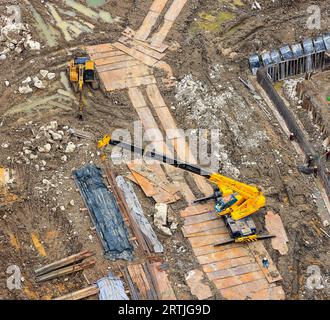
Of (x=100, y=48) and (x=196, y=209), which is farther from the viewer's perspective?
(x=100, y=48)

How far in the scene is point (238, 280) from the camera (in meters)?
21.9

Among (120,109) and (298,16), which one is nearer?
(120,109)

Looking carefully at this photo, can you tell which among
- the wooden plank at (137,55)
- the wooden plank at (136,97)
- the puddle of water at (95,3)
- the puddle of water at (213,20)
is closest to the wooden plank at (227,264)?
the wooden plank at (136,97)

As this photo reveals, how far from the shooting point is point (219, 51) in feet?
98.3

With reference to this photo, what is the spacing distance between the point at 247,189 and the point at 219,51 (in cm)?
949

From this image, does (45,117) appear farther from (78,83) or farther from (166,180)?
(166,180)

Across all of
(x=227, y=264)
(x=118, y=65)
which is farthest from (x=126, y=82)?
(x=227, y=264)

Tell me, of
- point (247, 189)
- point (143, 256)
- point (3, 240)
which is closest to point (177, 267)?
point (143, 256)

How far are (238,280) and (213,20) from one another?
1444cm

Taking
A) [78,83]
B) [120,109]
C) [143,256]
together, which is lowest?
[143,256]

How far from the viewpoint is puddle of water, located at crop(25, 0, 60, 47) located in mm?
29750

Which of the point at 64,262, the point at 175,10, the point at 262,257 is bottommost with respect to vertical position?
the point at 262,257

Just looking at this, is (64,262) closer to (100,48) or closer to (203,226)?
(203,226)

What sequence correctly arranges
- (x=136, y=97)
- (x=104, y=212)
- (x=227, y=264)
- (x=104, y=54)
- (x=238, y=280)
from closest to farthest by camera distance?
(x=238, y=280) → (x=227, y=264) → (x=104, y=212) → (x=136, y=97) → (x=104, y=54)
